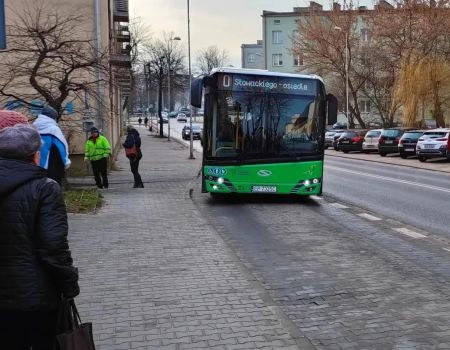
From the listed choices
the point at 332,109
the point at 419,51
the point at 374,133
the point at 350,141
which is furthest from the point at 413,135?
the point at 332,109

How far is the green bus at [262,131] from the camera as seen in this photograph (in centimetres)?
1275

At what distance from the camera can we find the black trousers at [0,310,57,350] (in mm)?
2906

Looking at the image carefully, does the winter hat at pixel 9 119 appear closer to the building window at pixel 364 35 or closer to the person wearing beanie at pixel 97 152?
the person wearing beanie at pixel 97 152

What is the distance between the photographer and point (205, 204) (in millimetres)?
13445

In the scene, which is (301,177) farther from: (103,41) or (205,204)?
(103,41)

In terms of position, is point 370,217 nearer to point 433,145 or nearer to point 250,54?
point 433,145

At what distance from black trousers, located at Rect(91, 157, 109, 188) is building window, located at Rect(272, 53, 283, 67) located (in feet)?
257

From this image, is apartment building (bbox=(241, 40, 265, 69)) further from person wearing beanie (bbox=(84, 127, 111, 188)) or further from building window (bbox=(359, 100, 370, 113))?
person wearing beanie (bbox=(84, 127, 111, 188))

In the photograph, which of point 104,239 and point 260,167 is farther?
point 260,167

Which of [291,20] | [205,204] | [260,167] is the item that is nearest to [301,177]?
[260,167]

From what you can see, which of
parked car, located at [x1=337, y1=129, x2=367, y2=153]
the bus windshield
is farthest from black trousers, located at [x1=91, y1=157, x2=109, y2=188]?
parked car, located at [x1=337, y1=129, x2=367, y2=153]

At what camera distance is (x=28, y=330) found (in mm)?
2941

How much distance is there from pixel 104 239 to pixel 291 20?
85.5m

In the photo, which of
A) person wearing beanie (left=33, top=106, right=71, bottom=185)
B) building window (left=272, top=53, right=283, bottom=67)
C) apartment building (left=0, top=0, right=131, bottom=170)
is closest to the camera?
person wearing beanie (left=33, top=106, right=71, bottom=185)
